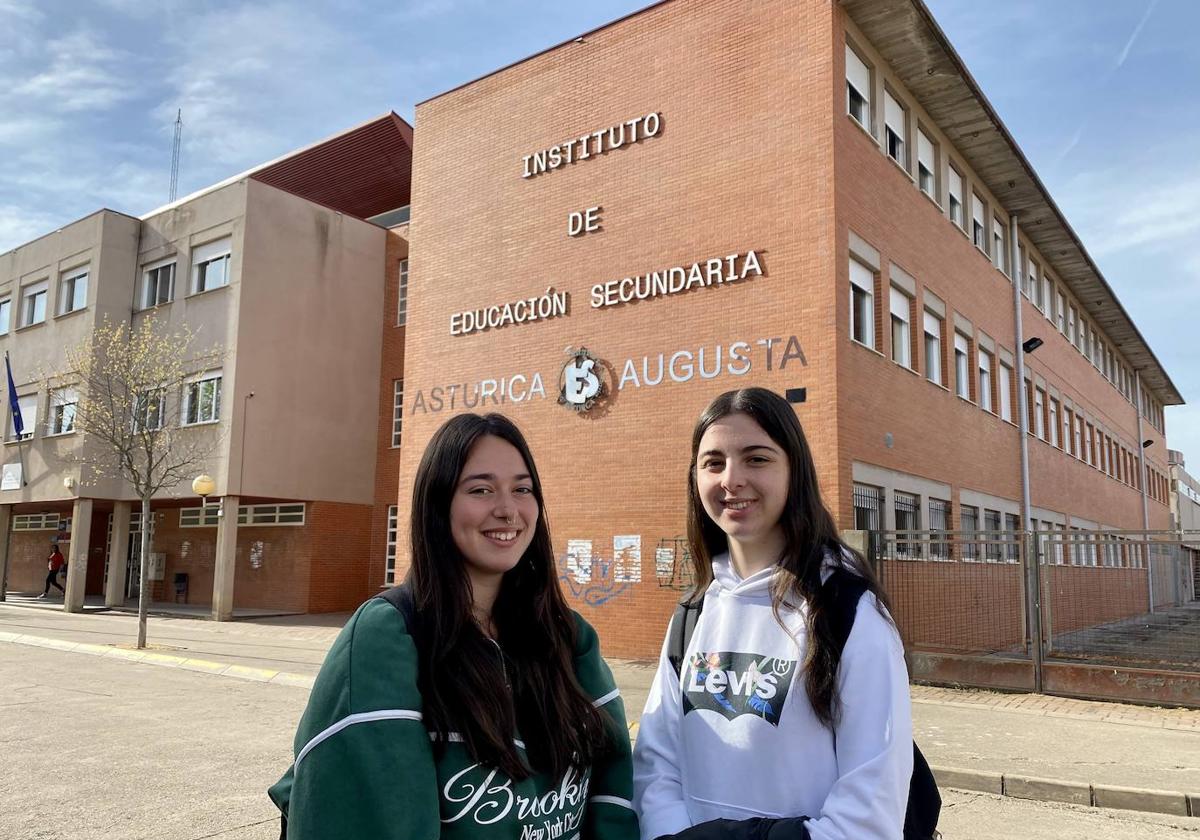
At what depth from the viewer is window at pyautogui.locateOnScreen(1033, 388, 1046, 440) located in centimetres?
2486

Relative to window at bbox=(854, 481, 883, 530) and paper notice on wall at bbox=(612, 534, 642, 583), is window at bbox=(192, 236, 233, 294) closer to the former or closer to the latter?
paper notice on wall at bbox=(612, 534, 642, 583)

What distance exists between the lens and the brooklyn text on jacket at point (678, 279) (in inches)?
593

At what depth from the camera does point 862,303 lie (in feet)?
51.0

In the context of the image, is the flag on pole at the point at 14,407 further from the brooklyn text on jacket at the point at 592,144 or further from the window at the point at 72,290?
the brooklyn text on jacket at the point at 592,144

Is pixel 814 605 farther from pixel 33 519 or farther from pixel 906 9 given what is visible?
pixel 33 519

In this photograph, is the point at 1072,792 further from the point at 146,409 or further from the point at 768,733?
the point at 146,409

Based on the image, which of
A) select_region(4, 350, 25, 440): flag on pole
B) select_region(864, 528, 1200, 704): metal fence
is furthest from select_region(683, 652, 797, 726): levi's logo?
select_region(4, 350, 25, 440): flag on pole

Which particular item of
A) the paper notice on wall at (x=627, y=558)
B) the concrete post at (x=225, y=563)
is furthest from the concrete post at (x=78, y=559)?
the paper notice on wall at (x=627, y=558)

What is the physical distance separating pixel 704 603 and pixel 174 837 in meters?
4.48

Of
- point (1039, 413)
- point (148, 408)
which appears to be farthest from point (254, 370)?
point (1039, 413)

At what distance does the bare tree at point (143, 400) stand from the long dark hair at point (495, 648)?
1924 centimetres

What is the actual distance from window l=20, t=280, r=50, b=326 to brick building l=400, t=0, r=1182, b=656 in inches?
617

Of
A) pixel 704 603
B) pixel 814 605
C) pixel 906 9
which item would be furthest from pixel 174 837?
pixel 906 9

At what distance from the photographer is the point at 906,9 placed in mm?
15133
